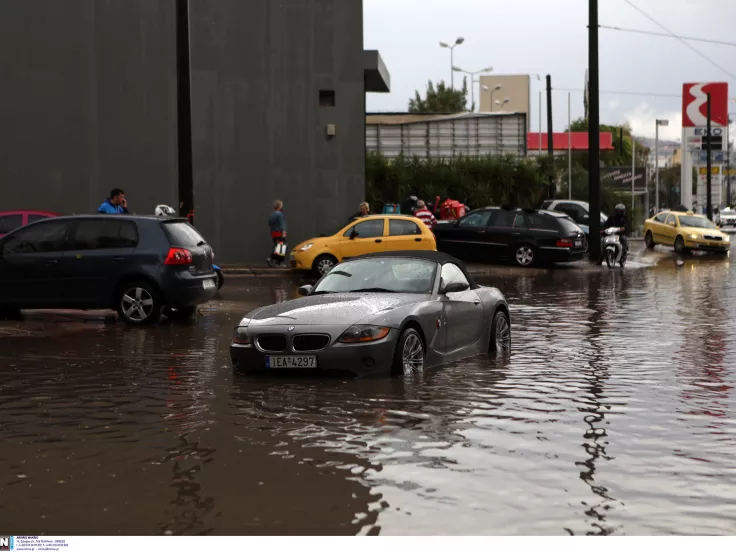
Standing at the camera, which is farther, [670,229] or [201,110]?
[670,229]

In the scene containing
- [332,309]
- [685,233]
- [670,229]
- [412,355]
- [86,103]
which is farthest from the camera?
[670,229]

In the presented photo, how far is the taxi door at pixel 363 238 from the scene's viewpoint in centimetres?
2927

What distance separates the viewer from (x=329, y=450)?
8.53m

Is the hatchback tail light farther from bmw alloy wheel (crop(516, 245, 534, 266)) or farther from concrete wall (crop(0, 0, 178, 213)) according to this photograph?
bmw alloy wheel (crop(516, 245, 534, 266))

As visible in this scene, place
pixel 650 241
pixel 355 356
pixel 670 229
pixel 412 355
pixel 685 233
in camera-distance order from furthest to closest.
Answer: pixel 650 241, pixel 670 229, pixel 685 233, pixel 412 355, pixel 355 356

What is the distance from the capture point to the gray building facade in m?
32.7

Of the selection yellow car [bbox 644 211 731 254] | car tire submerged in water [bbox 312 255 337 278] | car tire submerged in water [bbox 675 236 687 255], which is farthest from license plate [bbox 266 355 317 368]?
car tire submerged in water [bbox 675 236 687 255]

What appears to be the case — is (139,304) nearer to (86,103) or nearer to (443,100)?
(86,103)

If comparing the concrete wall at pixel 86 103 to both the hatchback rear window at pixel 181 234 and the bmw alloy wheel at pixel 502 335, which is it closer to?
the hatchback rear window at pixel 181 234

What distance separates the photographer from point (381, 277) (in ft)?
43.5

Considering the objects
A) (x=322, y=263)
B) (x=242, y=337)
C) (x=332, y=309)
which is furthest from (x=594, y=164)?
(x=242, y=337)

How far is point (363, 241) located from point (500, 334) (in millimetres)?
15019
